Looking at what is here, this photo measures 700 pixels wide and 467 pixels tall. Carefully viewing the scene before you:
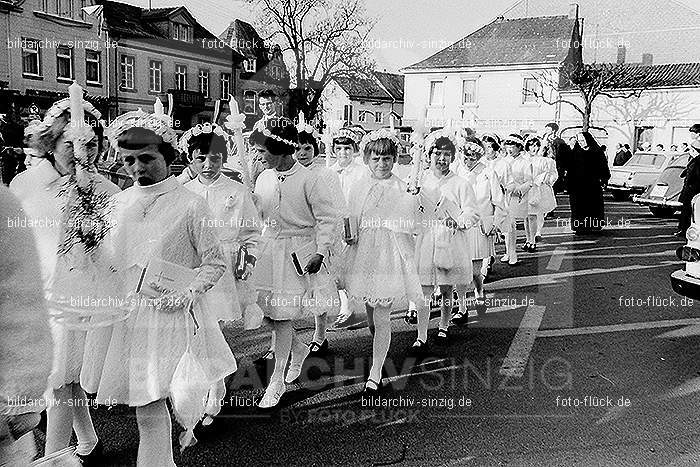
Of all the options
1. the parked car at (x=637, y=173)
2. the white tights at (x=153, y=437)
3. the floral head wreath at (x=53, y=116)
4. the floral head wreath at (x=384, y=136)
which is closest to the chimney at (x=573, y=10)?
the parked car at (x=637, y=173)

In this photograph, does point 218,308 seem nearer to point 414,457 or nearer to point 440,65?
point 414,457

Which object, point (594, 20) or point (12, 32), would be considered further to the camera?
point (594, 20)

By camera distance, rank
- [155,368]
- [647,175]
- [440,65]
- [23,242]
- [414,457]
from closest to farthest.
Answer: [23,242], [155,368], [414,457], [647,175], [440,65]

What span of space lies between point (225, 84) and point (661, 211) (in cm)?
2289

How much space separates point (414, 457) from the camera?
4.30 meters

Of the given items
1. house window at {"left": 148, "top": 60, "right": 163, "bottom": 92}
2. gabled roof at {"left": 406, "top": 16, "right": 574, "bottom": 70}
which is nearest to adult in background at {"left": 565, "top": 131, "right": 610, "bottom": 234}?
house window at {"left": 148, "top": 60, "right": 163, "bottom": 92}

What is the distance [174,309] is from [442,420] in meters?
2.23

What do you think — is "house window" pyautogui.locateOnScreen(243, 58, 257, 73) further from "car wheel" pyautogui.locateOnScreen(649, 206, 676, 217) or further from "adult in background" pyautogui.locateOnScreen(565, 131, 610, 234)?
"adult in background" pyautogui.locateOnScreen(565, 131, 610, 234)

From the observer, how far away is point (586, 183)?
15.8 meters

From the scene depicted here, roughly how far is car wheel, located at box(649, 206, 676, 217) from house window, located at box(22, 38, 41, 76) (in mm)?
21482

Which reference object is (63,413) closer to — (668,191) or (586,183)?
(586,183)

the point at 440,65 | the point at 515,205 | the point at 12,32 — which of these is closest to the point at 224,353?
the point at 515,205

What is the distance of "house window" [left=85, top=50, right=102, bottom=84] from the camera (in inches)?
1105

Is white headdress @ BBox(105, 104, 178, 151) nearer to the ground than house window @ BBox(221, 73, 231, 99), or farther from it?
nearer to the ground
